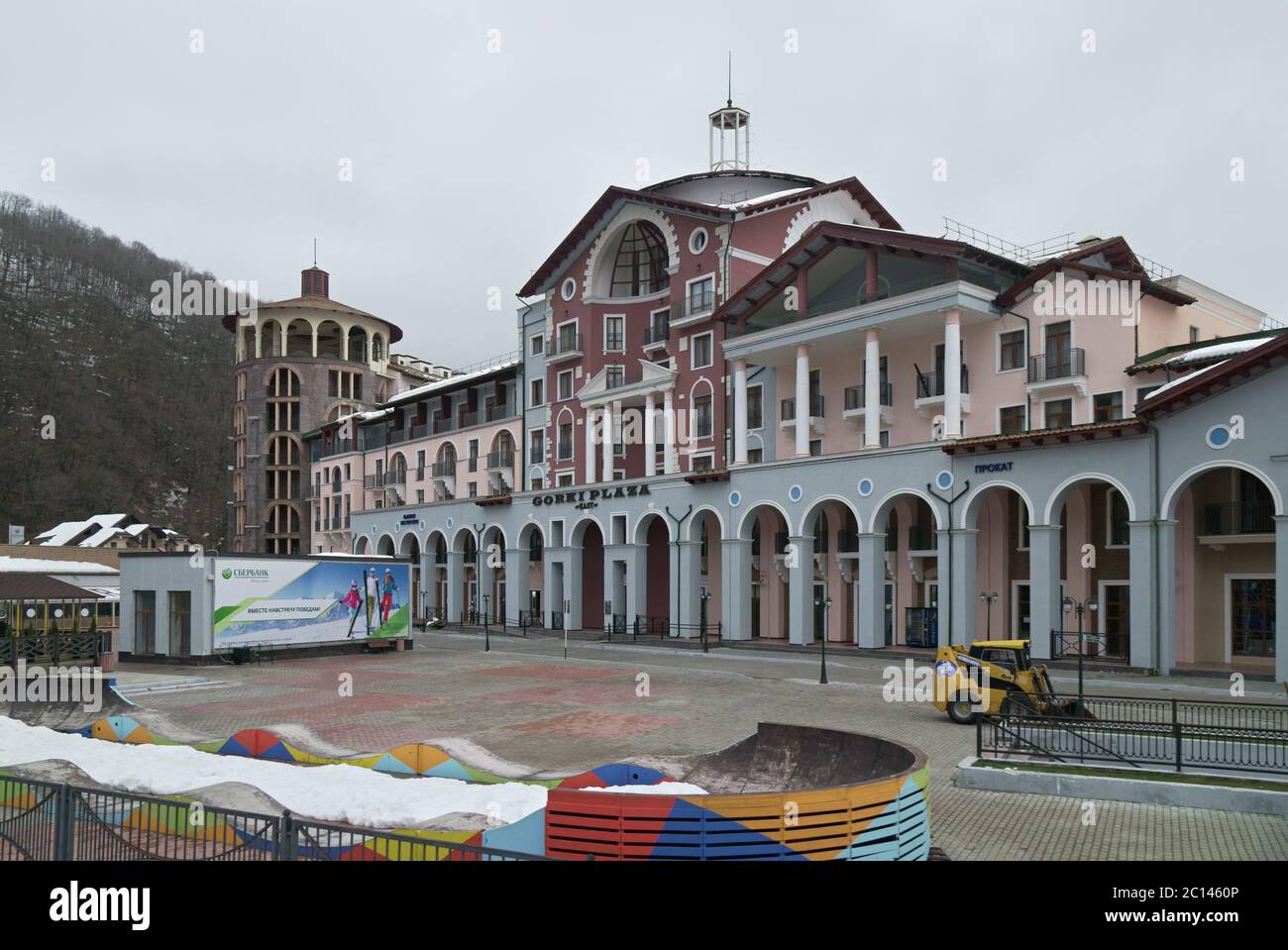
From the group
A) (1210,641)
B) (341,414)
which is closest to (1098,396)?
(1210,641)

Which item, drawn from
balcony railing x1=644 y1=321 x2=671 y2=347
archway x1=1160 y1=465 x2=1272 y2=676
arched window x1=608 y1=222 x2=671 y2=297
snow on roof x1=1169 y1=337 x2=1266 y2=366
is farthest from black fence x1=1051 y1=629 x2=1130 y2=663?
arched window x1=608 y1=222 x2=671 y2=297

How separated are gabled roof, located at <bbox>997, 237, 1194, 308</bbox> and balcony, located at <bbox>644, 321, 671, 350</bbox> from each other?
1968cm

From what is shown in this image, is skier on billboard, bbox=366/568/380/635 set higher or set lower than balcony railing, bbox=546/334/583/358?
lower

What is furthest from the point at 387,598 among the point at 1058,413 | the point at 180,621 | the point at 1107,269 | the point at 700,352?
the point at 1107,269

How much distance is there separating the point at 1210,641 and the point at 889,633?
12952mm

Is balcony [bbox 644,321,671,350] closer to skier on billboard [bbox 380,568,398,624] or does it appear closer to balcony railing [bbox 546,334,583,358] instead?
balcony railing [bbox 546,334,583,358]

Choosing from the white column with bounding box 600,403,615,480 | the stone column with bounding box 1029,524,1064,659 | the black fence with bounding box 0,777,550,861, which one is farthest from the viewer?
the white column with bounding box 600,403,615,480

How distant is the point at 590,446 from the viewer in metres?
56.5

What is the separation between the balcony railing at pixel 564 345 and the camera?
56969 millimetres

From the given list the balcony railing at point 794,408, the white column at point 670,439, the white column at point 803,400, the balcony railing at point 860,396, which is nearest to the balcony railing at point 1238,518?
the balcony railing at point 860,396

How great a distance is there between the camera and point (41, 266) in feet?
452

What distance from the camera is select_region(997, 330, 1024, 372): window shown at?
37.9 metres

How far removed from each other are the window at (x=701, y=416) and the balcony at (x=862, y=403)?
8.65 meters

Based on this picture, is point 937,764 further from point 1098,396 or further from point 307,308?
point 307,308
